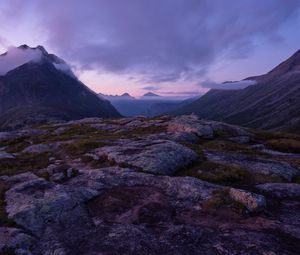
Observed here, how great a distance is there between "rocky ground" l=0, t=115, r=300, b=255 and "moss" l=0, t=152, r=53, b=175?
0.12 m

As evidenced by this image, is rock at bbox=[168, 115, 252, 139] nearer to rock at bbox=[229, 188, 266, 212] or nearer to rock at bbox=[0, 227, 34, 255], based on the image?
rock at bbox=[229, 188, 266, 212]

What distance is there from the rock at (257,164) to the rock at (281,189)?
3976mm

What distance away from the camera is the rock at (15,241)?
1855 cm

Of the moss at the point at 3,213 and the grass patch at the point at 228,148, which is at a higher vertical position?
the moss at the point at 3,213

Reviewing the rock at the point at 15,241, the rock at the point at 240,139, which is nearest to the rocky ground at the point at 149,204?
the rock at the point at 15,241

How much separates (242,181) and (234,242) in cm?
1238

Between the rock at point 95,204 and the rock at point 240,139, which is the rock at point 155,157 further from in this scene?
the rock at point 240,139

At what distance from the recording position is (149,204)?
24.6 m

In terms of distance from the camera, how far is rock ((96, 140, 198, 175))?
108ft

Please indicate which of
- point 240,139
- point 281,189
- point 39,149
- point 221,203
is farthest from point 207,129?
point 221,203

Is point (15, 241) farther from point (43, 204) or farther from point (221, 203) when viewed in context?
point (221, 203)

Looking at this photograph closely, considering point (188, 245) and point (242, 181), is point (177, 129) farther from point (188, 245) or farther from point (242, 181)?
point (188, 245)

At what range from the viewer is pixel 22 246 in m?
19.0

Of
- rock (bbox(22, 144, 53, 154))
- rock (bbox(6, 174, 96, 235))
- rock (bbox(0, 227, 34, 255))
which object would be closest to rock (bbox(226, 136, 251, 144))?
rock (bbox(22, 144, 53, 154))
